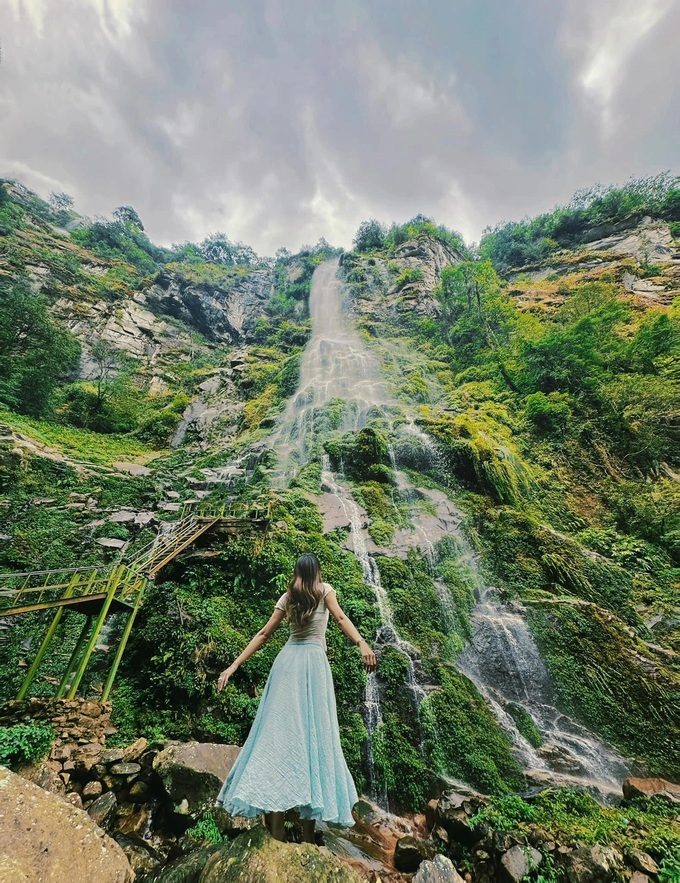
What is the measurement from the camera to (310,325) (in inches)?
1320


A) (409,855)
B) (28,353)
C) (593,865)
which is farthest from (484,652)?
(28,353)

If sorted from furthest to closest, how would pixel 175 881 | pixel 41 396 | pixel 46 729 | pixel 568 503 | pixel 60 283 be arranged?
pixel 60 283 → pixel 41 396 → pixel 568 503 → pixel 46 729 → pixel 175 881

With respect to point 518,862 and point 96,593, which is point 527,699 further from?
point 96,593

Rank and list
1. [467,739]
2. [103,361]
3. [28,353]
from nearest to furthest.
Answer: [467,739] < [28,353] < [103,361]

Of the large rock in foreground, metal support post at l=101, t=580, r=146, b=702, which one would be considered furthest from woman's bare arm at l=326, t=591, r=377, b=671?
metal support post at l=101, t=580, r=146, b=702

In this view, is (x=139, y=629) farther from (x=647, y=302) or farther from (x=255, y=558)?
(x=647, y=302)

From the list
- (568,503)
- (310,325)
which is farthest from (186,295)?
(568,503)

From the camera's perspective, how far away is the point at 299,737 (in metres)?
2.08

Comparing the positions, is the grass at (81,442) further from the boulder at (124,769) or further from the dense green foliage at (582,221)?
the dense green foliage at (582,221)

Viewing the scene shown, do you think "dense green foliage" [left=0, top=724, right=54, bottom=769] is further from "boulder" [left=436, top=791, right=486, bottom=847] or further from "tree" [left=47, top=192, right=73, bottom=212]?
"tree" [left=47, top=192, right=73, bottom=212]

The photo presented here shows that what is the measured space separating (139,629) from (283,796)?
690 cm

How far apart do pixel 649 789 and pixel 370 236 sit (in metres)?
44.7

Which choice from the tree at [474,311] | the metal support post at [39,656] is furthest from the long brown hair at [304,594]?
the tree at [474,311]

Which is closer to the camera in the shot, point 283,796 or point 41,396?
point 283,796
